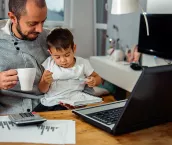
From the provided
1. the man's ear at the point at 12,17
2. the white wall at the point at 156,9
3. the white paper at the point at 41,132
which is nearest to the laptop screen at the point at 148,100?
the white paper at the point at 41,132

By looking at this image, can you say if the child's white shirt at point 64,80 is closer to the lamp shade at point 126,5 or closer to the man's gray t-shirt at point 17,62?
the man's gray t-shirt at point 17,62

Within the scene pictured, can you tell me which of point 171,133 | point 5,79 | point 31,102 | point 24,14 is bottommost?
point 31,102

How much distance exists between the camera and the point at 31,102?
1.67m

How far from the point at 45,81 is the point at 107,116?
57cm

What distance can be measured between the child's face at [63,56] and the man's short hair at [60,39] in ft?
0.07

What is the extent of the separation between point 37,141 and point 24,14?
3.00 ft

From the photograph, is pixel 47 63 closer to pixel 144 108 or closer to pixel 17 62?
pixel 17 62

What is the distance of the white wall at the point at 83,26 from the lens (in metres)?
4.79

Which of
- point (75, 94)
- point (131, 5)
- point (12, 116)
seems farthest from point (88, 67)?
point (12, 116)

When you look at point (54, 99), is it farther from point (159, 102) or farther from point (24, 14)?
point (159, 102)

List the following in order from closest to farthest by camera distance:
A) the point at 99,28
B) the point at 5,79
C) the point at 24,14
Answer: the point at 5,79
the point at 24,14
the point at 99,28

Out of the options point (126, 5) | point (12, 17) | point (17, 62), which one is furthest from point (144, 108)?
point (12, 17)

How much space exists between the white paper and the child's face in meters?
0.65

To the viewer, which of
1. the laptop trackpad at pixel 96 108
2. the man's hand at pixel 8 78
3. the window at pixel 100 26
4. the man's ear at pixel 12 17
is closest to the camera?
the laptop trackpad at pixel 96 108
